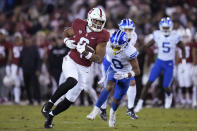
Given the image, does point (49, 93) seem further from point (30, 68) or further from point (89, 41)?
point (89, 41)

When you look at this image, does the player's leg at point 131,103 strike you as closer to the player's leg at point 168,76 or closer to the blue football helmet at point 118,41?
the player's leg at point 168,76

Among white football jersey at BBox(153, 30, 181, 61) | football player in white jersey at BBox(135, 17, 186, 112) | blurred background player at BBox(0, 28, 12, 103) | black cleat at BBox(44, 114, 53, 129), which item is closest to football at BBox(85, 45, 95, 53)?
black cleat at BBox(44, 114, 53, 129)

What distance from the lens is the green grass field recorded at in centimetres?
841

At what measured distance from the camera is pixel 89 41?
8.50m

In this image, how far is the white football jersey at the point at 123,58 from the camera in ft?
27.6

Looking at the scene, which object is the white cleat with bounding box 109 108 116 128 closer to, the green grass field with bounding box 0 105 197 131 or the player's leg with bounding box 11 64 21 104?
the green grass field with bounding box 0 105 197 131

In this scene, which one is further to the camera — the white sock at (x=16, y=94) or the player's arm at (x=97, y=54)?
the white sock at (x=16, y=94)

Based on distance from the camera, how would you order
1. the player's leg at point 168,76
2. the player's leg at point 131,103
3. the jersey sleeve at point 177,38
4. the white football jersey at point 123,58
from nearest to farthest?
1. the white football jersey at point 123,58
2. the player's leg at point 131,103
3. the player's leg at point 168,76
4. the jersey sleeve at point 177,38

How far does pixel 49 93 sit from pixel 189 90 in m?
3.63

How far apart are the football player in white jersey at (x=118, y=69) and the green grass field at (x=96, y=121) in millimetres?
333

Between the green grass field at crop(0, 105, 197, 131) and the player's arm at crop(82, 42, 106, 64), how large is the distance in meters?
1.00

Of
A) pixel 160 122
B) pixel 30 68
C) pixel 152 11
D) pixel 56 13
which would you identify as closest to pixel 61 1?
pixel 56 13

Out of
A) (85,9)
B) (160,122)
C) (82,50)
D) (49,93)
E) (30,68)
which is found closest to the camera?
(82,50)

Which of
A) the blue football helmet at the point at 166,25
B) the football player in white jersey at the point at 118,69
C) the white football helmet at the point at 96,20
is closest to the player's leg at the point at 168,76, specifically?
the blue football helmet at the point at 166,25
